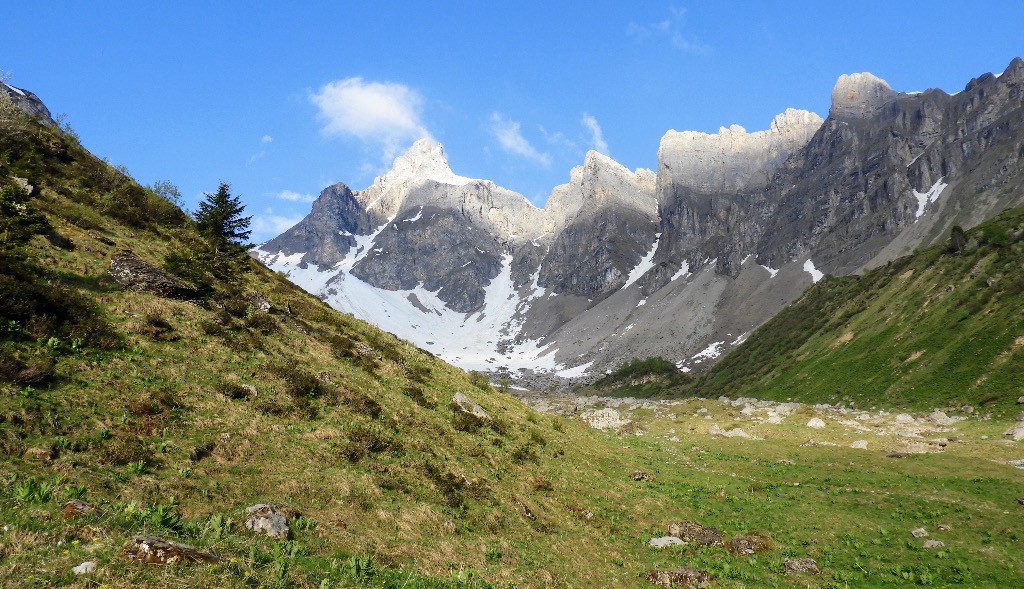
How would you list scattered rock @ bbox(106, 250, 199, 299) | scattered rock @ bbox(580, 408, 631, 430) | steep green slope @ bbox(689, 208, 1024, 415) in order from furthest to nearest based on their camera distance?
steep green slope @ bbox(689, 208, 1024, 415) < scattered rock @ bbox(580, 408, 631, 430) < scattered rock @ bbox(106, 250, 199, 299)

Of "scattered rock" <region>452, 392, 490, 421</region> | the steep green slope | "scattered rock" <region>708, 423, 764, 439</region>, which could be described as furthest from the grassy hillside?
the steep green slope

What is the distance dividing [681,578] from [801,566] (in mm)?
5553

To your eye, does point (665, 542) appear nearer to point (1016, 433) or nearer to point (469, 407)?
point (469, 407)

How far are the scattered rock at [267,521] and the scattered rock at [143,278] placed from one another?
1902cm

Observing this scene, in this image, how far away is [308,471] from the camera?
1995 centimetres

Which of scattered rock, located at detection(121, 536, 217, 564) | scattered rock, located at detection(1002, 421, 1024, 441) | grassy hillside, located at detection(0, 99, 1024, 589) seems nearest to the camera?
scattered rock, located at detection(121, 536, 217, 564)

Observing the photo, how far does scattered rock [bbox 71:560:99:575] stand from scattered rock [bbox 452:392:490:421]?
2573cm

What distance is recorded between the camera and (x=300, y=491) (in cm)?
1850

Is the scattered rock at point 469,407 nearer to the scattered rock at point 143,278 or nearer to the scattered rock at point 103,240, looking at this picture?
the scattered rock at point 143,278

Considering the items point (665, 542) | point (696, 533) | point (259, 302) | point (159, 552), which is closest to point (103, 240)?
point (259, 302)

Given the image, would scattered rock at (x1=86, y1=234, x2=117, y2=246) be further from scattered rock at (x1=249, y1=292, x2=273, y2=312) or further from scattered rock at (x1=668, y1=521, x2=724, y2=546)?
scattered rock at (x1=668, y1=521, x2=724, y2=546)

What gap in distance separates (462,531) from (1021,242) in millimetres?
157506

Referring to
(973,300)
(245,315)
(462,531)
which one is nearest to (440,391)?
(245,315)

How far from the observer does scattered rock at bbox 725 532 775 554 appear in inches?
924
